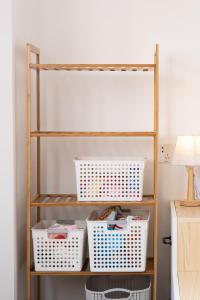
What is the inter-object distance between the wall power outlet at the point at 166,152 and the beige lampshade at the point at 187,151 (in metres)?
0.24

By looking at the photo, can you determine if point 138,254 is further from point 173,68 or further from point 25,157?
point 173,68

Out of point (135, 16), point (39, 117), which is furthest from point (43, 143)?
point (135, 16)

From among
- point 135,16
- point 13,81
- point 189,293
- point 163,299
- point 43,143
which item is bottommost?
point 163,299

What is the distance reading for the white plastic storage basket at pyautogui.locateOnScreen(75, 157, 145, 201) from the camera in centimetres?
262

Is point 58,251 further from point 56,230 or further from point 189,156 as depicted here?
point 189,156

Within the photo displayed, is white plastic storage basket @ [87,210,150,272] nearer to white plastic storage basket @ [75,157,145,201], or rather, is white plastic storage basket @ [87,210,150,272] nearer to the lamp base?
white plastic storage basket @ [75,157,145,201]

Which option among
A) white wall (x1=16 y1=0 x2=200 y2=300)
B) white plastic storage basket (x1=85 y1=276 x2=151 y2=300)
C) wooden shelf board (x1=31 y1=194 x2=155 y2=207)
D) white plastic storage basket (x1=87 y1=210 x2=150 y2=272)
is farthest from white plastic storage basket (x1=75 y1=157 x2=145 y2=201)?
white plastic storage basket (x1=85 y1=276 x2=151 y2=300)

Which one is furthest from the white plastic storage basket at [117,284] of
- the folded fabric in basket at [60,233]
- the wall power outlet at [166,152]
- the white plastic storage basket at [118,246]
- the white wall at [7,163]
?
the wall power outlet at [166,152]

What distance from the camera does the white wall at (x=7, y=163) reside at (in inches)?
98.7

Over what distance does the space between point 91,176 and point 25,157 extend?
0.43 meters

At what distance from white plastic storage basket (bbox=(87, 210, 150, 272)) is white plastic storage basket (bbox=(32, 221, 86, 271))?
0.22 feet

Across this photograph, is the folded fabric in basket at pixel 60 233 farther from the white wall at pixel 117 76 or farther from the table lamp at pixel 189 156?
the table lamp at pixel 189 156

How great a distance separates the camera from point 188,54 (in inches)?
115

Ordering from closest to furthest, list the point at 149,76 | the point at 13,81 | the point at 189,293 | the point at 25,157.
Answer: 1. the point at 189,293
2. the point at 13,81
3. the point at 25,157
4. the point at 149,76
